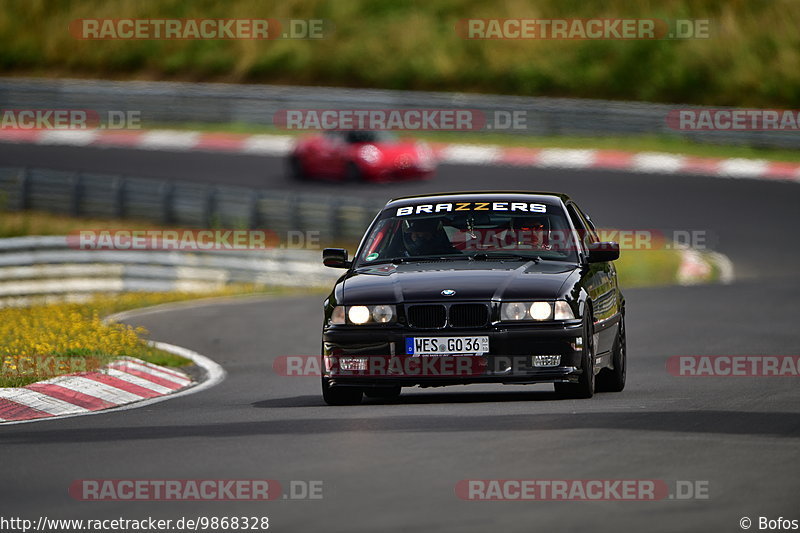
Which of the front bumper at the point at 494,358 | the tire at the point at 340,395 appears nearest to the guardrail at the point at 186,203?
the tire at the point at 340,395

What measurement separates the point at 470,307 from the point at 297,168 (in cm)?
2520

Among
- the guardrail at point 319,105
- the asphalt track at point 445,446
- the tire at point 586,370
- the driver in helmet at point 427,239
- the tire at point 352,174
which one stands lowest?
the asphalt track at point 445,446

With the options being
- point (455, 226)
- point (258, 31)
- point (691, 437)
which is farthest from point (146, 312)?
point (258, 31)

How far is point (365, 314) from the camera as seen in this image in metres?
10.3

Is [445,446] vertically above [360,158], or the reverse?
[360,158]

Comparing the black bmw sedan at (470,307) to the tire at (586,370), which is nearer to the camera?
the black bmw sedan at (470,307)

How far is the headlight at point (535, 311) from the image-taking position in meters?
10.1

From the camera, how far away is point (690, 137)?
119 feet

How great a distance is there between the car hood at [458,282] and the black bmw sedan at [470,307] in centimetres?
1

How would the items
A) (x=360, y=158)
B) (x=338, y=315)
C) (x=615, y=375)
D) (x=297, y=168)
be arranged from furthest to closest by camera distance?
(x=297, y=168) → (x=360, y=158) → (x=615, y=375) → (x=338, y=315)

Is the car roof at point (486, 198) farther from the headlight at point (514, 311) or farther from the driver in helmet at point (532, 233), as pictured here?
the headlight at point (514, 311)

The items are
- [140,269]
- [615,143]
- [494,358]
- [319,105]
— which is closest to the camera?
[494,358]

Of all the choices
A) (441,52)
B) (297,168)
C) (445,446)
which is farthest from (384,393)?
(441,52)

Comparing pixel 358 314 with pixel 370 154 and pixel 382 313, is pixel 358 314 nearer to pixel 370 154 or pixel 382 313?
pixel 382 313
